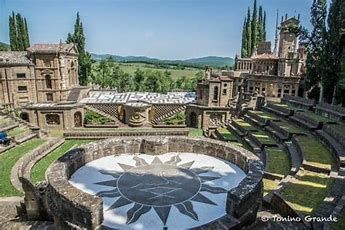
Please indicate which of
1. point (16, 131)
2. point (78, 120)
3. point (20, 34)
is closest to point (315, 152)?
point (16, 131)

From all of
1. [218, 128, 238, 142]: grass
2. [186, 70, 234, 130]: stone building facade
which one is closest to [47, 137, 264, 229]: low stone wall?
[218, 128, 238, 142]: grass

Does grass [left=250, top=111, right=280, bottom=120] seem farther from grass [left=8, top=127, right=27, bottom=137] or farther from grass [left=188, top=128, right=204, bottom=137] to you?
grass [left=8, top=127, right=27, bottom=137]

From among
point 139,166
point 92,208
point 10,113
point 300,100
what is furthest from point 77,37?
point 92,208

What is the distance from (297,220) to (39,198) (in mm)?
9830

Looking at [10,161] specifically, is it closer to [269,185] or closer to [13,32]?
[269,185]

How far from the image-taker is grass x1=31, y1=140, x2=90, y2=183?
1919cm

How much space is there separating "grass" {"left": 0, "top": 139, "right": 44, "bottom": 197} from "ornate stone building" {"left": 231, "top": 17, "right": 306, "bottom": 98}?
1270 inches

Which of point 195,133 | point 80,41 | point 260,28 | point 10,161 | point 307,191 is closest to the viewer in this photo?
point 307,191

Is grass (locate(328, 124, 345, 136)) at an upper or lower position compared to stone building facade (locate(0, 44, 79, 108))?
lower

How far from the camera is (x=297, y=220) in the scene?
388 inches

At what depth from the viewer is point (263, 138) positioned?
21.9 meters

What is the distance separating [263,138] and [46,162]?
57.8ft

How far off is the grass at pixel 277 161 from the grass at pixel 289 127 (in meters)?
3.04

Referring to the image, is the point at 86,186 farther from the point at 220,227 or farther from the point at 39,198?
the point at 220,227
